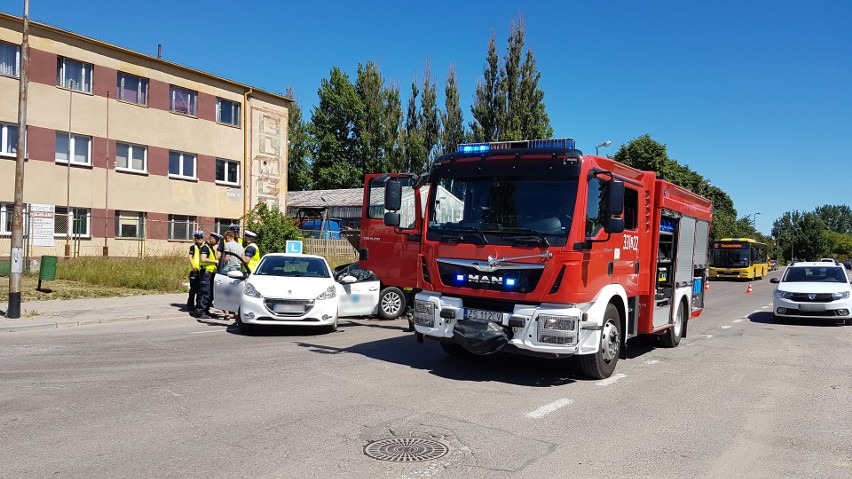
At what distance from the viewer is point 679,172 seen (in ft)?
173

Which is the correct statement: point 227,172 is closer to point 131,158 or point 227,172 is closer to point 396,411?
point 131,158

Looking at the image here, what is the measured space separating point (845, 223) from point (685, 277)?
210478 millimetres

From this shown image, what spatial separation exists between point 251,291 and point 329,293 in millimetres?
1332

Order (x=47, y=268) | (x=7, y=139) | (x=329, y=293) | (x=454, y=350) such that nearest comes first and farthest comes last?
(x=454, y=350) → (x=329, y=293) → (x=47, y=268) → (x=7, y=139)

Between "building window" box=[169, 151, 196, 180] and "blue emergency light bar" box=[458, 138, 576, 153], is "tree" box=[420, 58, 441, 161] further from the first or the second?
"blue emergency light bar" box=[458, 138, 576, 153]

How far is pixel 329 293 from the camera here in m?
11.5

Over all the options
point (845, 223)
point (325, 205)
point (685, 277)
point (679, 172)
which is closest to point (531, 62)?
point (679, 172)

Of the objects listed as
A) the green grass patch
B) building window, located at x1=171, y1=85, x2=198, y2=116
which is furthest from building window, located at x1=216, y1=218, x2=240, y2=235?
the green grass patch

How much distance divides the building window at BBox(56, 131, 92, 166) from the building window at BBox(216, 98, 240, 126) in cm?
672

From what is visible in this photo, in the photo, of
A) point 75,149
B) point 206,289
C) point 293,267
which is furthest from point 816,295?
point 75,149

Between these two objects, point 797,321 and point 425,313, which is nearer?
point 425,313

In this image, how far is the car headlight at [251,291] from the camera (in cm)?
1107

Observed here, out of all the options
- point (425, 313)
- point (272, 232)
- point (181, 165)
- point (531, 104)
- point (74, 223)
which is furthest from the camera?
point (531, 104)

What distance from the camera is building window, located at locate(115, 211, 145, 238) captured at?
2825cm
